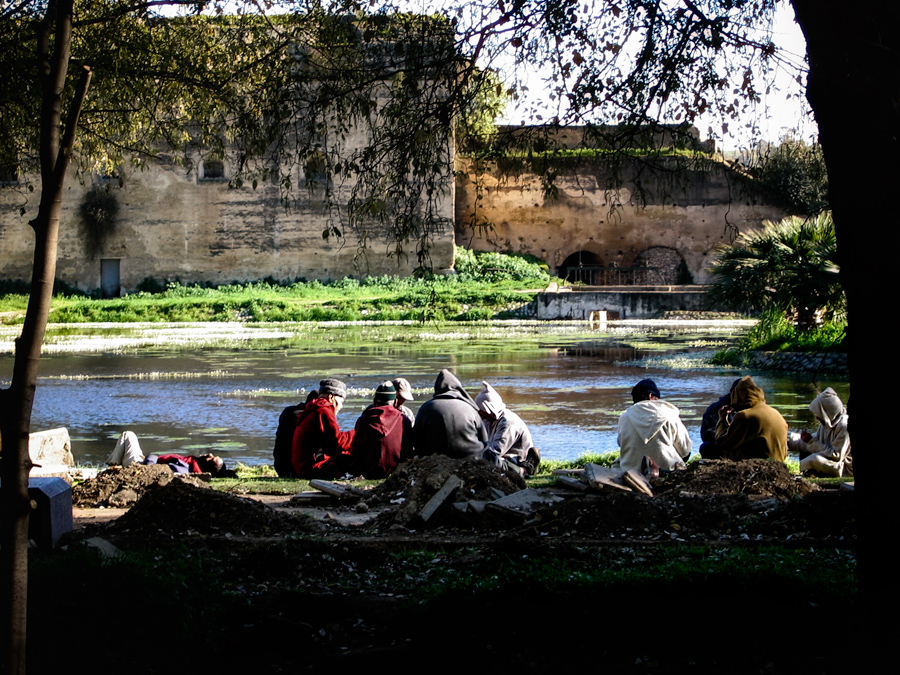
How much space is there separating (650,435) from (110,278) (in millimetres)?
36806

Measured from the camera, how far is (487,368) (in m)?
17.6

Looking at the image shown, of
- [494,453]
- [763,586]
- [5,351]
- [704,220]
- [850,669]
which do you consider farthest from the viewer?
[704,220]

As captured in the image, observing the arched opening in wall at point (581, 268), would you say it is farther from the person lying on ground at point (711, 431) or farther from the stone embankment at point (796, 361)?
the person lying on ground at point (711, 431)

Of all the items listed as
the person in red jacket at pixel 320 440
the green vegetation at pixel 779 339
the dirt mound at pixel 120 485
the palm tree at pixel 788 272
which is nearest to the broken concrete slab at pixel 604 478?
the person in red jacket at pixel 320 440

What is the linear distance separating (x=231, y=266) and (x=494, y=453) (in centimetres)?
3411

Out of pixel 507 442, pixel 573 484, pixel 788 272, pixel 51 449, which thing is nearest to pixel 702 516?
pixel 573 484

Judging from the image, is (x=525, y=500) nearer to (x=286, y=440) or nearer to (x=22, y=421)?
(x=286, y=440)

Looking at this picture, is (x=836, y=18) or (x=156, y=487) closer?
(x=836, y=18)

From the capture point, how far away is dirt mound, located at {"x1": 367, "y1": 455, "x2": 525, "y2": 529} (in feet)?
20.1

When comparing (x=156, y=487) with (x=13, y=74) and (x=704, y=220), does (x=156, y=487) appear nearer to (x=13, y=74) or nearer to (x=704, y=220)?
(x=13, y=74)

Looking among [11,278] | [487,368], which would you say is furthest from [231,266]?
[487,368]

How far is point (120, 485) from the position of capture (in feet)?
23.7

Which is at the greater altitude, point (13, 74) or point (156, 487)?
point (13, 74)

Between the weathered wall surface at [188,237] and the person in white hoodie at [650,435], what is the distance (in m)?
32.4
